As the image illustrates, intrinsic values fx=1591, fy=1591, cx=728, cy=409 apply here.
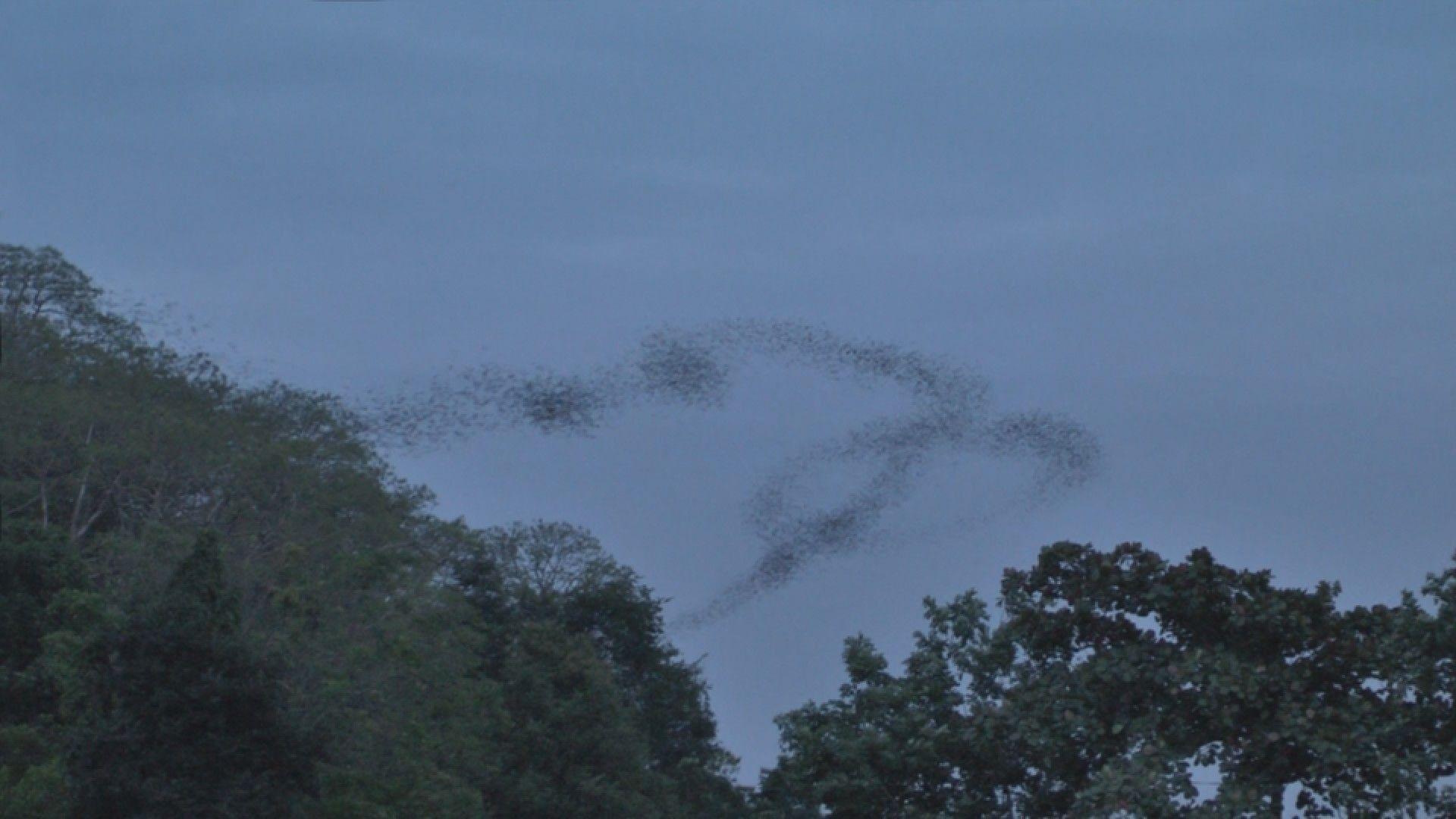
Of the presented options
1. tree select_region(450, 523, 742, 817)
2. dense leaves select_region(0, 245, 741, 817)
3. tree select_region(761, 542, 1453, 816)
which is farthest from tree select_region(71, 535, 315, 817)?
tree select_region(450, 523, 742, 817)

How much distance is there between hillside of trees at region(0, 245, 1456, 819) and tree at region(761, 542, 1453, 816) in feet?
0.10

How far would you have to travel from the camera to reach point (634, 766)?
2923 cm

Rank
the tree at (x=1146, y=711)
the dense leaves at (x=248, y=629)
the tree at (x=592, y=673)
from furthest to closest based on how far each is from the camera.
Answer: the tree at (x=592, y=673)
the dense leaves at (x=248, y=629)
the tree at (x=1146, y=711)

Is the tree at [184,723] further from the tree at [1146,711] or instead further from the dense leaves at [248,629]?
the tree at [1146,711]

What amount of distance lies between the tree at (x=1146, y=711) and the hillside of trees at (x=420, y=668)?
1.1 inches

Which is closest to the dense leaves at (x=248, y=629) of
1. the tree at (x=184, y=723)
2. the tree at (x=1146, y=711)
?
the tree at (x=184, y=723)

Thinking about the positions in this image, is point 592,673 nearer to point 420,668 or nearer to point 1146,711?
point 420,668

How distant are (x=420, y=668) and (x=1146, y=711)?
40.6ft

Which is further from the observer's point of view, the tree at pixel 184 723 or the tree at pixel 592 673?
the tree at pixel 592 673

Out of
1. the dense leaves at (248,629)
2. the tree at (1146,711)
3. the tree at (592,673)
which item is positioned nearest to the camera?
the tree at (1146,711)

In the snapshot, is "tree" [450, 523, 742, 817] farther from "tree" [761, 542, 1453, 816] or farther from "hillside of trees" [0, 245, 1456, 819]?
"tree" [761, 542, 1453, 816]

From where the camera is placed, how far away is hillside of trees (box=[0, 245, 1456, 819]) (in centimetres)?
1403

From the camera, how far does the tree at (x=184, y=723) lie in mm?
15641

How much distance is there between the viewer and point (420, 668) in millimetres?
23547
